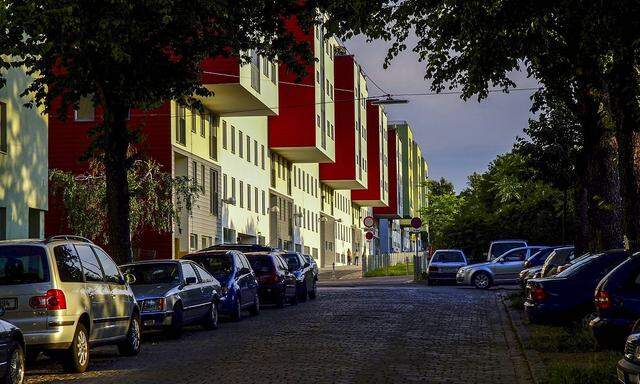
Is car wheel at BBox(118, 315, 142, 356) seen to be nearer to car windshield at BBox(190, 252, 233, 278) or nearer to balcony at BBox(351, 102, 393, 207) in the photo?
car windshield at BBox(190, 252, 233, 278)

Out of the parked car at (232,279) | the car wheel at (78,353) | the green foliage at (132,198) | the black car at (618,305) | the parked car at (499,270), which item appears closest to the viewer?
the black car at (618,305)

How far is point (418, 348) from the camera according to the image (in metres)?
16.8

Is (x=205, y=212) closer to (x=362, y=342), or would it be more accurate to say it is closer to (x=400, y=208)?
(x=362, y=342)

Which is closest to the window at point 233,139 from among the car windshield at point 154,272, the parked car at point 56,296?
Answer: the car windshield at point 154,272

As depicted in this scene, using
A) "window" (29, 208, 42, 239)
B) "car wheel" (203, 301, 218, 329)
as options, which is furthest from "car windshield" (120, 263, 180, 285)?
"window" (29, 208, 42, 239)

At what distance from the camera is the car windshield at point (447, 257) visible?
45.7 meters

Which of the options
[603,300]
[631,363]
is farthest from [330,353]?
[631,363]

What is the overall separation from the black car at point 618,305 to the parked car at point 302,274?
60.5 ft

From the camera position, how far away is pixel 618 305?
13.6 metres

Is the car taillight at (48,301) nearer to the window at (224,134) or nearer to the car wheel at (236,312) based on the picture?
the car wheel at (236,312)

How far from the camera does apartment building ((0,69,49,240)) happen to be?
29250mm

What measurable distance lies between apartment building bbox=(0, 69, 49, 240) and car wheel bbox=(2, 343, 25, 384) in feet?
57.3

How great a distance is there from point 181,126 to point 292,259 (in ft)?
47.3

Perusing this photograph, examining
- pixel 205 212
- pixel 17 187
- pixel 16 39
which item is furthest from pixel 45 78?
pixel 205 212
